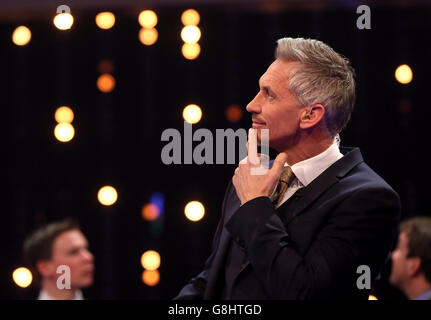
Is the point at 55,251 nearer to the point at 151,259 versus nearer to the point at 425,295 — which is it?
the point at 151,259

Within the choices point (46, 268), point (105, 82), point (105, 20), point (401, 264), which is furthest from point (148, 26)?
point (401, 264)

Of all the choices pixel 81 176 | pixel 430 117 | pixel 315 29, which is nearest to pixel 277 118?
pixel 315 29

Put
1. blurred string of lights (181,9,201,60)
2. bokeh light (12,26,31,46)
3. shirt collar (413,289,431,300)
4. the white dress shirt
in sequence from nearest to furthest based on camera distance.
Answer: shirt collar (413,289,431,300) → blurred string of lights (181,9,201,60) → the white dress shirt → bokeh light (12,26,31,46)

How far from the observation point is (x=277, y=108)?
1.47 meters

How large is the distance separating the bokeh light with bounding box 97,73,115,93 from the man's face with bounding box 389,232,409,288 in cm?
154

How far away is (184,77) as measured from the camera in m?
3.21

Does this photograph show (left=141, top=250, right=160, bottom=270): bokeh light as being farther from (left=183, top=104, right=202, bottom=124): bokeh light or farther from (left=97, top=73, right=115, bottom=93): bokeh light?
(left=97, top=73, right=115, bottom=93): bokeh light

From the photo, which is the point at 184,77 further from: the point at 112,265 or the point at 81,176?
the point at 112,265

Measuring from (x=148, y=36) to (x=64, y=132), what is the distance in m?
0.62

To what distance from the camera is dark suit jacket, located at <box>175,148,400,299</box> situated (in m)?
1.29

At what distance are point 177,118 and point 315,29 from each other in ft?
2.48

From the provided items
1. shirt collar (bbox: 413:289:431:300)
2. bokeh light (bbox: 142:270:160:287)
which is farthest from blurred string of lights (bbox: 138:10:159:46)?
shirt collar (bbox: 413:289:431:300)

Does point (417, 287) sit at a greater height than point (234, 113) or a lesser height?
lesser
